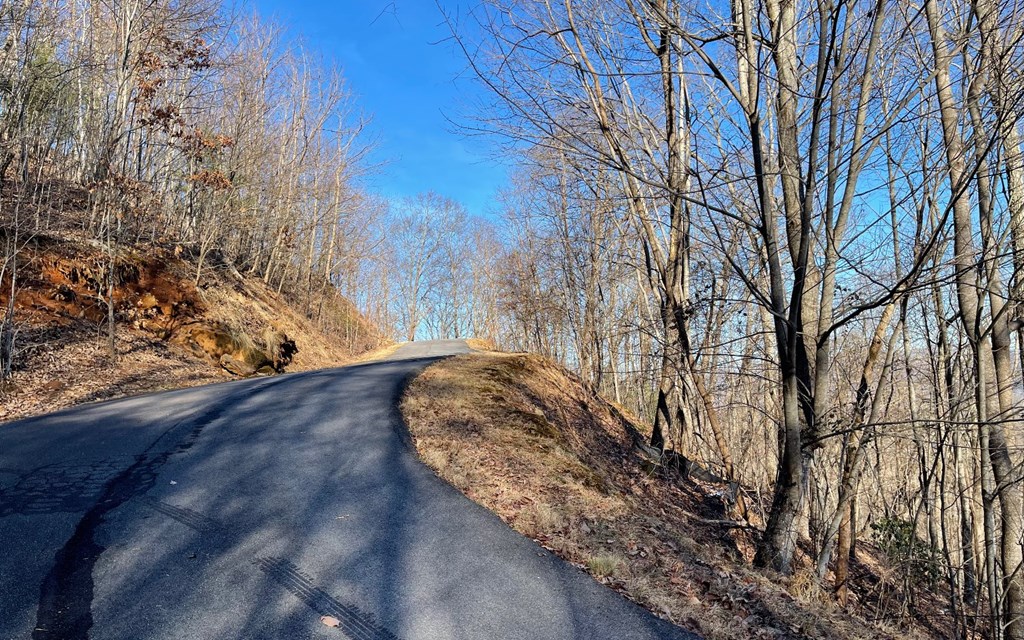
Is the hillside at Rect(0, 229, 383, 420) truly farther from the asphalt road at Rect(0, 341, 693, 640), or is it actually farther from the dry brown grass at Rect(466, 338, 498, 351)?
the dry brown grass at Rect(466, 338, 498, 351)

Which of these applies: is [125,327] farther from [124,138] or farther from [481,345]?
[481,345]

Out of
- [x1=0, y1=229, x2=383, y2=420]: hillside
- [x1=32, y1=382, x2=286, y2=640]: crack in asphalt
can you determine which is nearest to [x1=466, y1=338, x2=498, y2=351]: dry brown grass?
[x1=0, y1=229, x2=383, y2=420]: hillside

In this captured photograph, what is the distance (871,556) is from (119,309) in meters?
17.2

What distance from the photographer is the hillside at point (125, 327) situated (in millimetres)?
10680

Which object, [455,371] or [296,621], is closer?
[296,621]

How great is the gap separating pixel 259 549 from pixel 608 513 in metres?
3.07

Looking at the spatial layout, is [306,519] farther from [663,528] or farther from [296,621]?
[663,528]

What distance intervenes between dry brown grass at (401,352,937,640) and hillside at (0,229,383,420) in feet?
20.1

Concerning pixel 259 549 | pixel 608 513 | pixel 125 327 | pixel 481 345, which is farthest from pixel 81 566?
pixel 481 345

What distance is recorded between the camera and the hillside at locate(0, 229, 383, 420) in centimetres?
1068

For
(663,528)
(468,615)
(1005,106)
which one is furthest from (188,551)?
(1005,106)

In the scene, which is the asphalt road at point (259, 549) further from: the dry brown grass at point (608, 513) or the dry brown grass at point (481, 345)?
the dry brown grass at point (481, 345)

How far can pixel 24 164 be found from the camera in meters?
13.7

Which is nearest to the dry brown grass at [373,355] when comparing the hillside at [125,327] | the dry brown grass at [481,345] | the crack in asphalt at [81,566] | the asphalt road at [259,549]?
the hillside at [125,327]
